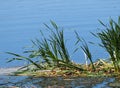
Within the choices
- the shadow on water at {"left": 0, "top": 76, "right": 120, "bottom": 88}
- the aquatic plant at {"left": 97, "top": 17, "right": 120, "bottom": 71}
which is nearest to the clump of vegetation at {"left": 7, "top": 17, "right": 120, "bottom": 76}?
the aquatic plant at {"left": 97, "top": 17, "right": 120, "bottom": 71}

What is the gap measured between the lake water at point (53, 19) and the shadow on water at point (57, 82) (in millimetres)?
937

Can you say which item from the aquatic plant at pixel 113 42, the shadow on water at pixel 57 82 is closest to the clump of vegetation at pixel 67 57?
the aquatic plant at pixel 113 42

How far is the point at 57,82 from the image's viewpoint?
403 centimetres

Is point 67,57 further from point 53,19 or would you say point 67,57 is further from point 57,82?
point 53,19

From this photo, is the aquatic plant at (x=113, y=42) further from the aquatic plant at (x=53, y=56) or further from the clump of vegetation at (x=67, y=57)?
the aquatic plant at (x=53, y=56)

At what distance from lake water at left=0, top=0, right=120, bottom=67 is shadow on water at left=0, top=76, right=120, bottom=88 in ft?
3.07

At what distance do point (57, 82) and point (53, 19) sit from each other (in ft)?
11.4

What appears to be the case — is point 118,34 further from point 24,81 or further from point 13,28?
point 13,28

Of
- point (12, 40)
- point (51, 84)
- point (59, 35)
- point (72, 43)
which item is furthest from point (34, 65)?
point (12, 40)

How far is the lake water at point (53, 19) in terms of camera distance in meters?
5.99

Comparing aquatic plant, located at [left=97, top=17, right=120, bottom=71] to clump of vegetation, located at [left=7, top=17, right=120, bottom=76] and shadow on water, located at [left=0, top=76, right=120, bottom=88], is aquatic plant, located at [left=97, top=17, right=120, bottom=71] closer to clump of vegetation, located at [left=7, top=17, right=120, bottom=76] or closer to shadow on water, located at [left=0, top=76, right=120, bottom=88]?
clump of vegetation, located at [left=7, top=17, right=120, bottom=76]

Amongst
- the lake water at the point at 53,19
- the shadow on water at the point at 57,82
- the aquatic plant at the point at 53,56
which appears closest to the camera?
the shadow on water at the point at 57,82

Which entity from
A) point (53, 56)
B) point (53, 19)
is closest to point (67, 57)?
point (53, 56)

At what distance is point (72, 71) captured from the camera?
14.5 feet
